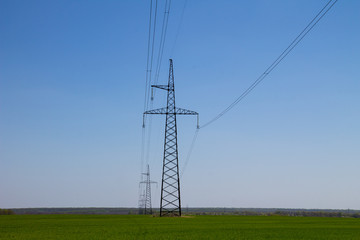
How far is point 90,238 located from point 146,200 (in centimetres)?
10569

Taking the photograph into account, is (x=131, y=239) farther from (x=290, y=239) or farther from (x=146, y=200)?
(x=146, y=200)

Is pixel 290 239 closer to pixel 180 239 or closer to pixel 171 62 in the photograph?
pixel 180 239

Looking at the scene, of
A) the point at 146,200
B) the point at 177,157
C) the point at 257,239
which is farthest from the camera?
the point at 146,200

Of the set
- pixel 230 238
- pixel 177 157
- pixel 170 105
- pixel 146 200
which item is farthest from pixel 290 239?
pixel 146 200

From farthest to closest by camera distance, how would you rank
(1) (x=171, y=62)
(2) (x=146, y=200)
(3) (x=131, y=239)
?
(2) (x=146, y=200) → (1) (x=171, y=62) → (3) (x=131, y=239)

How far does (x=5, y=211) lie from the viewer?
151m

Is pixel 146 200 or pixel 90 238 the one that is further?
pixel 146 200

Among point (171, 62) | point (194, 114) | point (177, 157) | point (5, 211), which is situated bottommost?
point (5, 211)

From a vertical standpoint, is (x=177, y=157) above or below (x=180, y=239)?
above

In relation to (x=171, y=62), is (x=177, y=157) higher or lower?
lower

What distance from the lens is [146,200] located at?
12738cm

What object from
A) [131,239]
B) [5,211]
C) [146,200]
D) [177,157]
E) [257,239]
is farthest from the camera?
[5,211]

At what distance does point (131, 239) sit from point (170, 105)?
32081mm

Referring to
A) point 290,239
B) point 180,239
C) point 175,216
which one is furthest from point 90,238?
point 175,216
